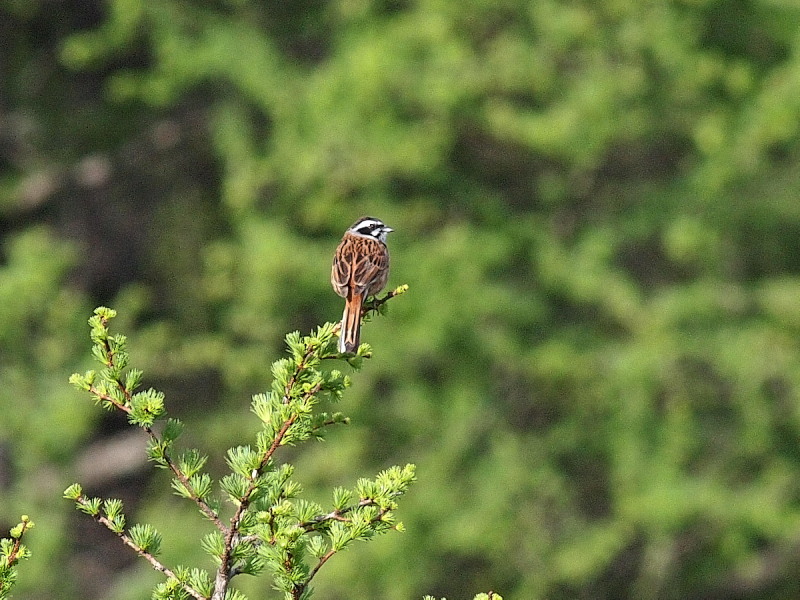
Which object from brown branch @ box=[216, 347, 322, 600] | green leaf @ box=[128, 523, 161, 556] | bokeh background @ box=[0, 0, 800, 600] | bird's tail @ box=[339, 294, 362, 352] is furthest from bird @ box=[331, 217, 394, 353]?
bokeh background @ box=[0, 0, 800, 600]

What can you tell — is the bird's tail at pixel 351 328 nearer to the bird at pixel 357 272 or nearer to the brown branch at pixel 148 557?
the bird at pixel 357 272

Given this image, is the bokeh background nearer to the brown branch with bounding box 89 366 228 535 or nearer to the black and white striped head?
the black and white striped head

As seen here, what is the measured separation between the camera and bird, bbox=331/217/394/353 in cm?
421

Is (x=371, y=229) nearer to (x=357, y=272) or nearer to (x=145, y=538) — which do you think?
(x=357, y=272)

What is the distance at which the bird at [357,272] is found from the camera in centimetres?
421

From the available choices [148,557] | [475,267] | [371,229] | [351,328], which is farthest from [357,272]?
[475,267]

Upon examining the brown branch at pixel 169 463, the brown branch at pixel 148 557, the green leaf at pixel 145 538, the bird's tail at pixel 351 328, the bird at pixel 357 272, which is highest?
the bird at pixel 357 272

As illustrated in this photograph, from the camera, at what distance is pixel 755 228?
1611cm

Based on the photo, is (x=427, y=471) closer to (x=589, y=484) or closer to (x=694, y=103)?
(x=589, y=484)

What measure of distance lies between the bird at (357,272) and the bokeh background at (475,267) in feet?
26.3

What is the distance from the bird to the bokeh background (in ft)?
26.3

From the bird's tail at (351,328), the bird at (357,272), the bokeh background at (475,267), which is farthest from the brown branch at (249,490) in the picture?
the bokeh background at (475,267)

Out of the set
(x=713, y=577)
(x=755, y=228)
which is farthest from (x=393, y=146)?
(x=713, y=577)

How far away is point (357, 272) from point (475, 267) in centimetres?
907
